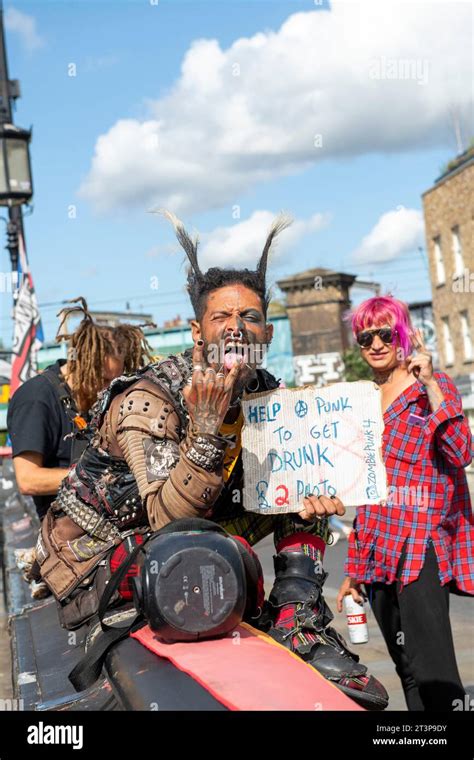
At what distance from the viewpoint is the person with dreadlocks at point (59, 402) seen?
5348mm

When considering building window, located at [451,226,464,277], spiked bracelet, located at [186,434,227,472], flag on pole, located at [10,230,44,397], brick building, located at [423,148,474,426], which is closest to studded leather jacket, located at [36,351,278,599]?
spiked bracelet, located at [186,434,227,472]

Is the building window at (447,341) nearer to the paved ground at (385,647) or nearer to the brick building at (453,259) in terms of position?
the brick building at (453,259)

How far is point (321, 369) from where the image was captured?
154ft

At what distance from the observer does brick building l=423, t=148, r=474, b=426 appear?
3453 cm

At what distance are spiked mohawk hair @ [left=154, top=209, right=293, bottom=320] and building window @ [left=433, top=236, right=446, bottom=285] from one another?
3445 centimetres

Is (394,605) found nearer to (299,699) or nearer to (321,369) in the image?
(299,699)

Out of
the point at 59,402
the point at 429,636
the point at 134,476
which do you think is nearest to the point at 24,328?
the point at 59,402

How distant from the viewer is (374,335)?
14.8ft

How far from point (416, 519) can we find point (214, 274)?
1537 mm

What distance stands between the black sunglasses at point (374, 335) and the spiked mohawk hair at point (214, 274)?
1.06 m

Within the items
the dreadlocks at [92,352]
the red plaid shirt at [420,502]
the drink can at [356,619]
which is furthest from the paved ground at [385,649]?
the dreadlocks at [92,352]

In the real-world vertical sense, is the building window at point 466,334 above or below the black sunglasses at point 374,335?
above

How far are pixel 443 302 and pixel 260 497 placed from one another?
116ft
